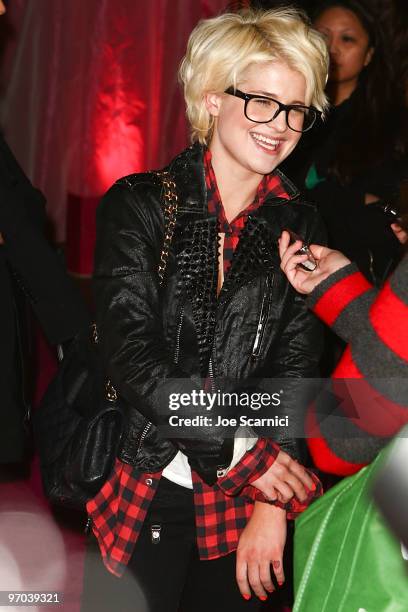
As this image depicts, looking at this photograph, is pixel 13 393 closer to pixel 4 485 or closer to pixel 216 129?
pixel 216 129

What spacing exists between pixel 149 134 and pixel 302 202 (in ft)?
14.2

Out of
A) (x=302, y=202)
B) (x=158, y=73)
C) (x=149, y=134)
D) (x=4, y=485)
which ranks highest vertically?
(x=302, y=202)

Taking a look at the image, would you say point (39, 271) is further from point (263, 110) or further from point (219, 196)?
point (263, 110)

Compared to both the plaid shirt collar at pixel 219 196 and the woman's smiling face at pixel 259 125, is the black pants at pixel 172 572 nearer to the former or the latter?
the plaid shirt collar at pixel 219 196

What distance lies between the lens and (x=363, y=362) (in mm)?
1325

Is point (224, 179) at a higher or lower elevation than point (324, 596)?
higher

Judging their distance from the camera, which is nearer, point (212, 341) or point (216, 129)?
point (212, 341)

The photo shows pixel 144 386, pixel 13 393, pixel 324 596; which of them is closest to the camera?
pixel 324 596

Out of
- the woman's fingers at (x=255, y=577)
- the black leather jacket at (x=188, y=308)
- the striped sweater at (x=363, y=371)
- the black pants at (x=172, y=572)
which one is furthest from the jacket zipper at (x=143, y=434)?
the striped sweater at (x=363, y=371)

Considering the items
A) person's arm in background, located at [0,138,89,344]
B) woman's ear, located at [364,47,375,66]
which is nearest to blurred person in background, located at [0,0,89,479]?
person's arm in background, located at [0,138,89,344]

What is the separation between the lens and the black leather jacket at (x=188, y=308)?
6.08 feet

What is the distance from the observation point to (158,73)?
20.5ft

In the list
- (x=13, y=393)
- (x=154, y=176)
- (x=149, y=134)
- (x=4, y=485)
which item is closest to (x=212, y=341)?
(x=154, y=176)

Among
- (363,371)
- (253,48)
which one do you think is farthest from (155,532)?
(253,48)
